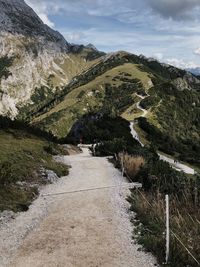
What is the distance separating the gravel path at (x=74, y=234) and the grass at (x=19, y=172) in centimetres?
71

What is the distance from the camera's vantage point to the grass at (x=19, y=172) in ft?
57.7

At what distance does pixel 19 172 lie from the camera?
22484 millimetres

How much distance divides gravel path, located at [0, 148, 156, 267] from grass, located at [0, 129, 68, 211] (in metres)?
0.71

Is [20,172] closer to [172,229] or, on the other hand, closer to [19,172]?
[19,172]

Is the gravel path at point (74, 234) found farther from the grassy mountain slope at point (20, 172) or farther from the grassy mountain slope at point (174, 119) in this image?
the grassy mountain slope at point (174, 119)

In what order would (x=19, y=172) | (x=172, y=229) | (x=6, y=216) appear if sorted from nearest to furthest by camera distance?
1. (x=172, y=229)
2. (x=6, y=216)
3. (x=19, y=172)

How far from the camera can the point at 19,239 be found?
12688mm

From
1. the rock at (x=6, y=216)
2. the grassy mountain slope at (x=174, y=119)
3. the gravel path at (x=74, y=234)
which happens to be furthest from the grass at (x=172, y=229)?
the grassy mountain slope at (x=174, y=119)

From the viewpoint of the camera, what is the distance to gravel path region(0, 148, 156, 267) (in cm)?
1077

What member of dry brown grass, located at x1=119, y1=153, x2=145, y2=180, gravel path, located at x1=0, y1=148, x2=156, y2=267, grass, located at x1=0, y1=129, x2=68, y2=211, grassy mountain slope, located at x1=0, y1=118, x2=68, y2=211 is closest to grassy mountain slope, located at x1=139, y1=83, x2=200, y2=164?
dry brown grass, located at x1=119, y1=153, x2=145, y2=180

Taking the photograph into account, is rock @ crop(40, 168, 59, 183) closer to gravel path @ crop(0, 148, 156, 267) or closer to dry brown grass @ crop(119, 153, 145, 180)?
gravel path @ crop(0, 148, 156, 267)

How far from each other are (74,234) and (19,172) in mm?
10196

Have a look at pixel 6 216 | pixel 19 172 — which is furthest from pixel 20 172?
pixel 6 216

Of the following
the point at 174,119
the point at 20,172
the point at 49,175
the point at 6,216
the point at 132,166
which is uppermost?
the point at 174,119
